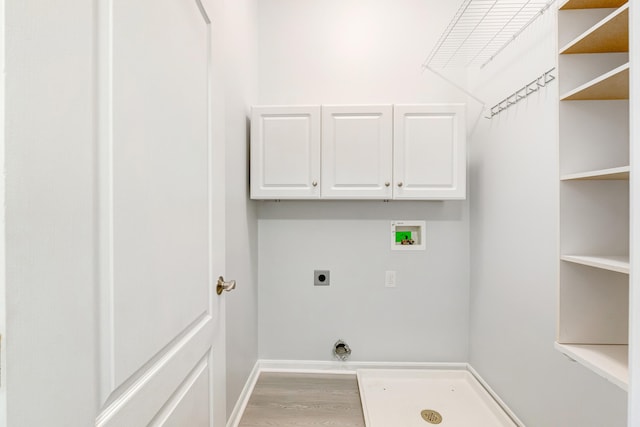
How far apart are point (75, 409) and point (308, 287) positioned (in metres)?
1.77

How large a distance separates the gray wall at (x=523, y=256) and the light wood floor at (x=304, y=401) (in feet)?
2.89

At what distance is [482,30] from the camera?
1.79 metres

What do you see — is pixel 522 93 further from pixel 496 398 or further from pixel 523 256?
pixel 496 398

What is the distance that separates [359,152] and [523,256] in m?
1.06

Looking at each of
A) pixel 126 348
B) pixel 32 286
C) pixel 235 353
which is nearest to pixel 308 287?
pixel 235 353

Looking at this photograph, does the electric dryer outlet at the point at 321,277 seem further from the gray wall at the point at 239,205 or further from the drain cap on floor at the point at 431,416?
the drain cap on floor at the point at 431,416

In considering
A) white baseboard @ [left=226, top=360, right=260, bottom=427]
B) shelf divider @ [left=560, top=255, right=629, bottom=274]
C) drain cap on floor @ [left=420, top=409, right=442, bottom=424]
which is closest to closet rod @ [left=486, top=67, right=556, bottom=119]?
shelf divider @ [left=560, top=255, right=629, bottom=274]

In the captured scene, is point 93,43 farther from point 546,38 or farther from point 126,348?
point 546,38

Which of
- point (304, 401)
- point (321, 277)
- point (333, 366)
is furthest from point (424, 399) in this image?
point (321, 277)

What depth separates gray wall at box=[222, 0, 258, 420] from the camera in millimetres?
1568

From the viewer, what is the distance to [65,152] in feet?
1.43

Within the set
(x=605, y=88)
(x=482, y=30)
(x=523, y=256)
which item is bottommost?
(x=523, y=256)

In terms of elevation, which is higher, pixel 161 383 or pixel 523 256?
pixel 523 256

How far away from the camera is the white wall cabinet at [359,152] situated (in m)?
1.87
